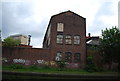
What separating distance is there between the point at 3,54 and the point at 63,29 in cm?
1149

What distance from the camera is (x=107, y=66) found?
31.7 m

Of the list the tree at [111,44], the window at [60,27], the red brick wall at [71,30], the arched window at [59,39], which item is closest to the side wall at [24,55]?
the red brick wall at [71,30]

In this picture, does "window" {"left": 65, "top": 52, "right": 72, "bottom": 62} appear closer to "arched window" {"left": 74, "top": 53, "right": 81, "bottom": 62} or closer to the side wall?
"arched window" {"left": 74, "top": 53, "right": 81, "bottom": 62}

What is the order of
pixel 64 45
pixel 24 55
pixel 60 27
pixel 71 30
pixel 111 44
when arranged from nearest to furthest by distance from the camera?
pixel 111 44
pixel 24 55
pixel 64 45
pixel 60 27
pixel 71 30

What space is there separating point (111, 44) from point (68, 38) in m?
7.92

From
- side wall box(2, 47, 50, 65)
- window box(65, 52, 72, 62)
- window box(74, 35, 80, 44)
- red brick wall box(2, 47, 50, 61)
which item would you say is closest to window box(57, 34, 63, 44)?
window box(65, 52, 72, 62)

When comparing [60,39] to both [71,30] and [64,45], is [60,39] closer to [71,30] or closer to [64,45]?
[64,45]

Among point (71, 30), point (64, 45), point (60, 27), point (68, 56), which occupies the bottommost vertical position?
point (68, 56)

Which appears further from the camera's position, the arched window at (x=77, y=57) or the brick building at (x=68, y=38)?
the arched window at (x=77, y=57)

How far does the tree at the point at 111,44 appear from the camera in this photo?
27.4m

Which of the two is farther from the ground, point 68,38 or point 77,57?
point 68,38

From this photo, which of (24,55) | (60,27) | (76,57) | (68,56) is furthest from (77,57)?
(24,55)

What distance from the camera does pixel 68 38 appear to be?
31.9 meters

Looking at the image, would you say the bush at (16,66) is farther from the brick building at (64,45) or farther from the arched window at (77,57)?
the arched window at (77,57)
